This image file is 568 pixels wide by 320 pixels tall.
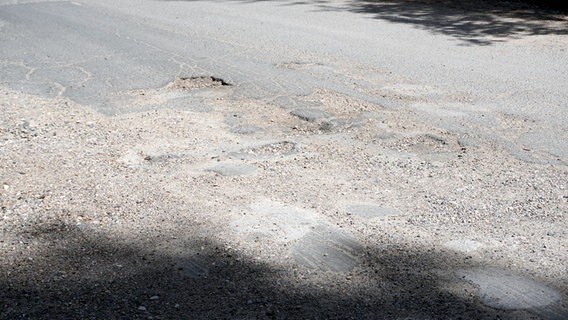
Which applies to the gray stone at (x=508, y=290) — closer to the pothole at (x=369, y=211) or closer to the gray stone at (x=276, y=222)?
the pothole at (x=369, y=211)

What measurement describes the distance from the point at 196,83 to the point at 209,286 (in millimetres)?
4699

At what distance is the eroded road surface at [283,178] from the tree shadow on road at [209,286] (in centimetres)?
1

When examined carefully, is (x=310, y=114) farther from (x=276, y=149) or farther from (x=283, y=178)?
(x=283, y=178)

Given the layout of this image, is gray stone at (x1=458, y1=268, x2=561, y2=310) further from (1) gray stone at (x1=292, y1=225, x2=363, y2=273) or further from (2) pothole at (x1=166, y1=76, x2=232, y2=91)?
(2) pothole at (x1=166, y1=76, x2=232, y2=91)

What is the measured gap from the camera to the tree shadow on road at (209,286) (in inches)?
145

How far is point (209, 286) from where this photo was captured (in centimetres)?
395

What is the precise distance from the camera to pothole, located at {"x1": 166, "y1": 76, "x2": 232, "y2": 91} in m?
8.24

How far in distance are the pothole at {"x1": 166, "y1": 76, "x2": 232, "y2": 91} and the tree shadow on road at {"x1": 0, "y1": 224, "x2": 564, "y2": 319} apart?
393 centimetres

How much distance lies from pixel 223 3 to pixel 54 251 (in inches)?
448

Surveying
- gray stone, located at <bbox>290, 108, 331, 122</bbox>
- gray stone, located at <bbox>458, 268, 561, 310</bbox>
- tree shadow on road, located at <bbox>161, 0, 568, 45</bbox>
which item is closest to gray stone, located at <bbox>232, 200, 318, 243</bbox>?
gray stone, located at <bbox>458, 268, 561, 310</bbox>

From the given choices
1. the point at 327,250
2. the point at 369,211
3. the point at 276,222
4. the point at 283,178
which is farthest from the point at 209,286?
the point at 283,178

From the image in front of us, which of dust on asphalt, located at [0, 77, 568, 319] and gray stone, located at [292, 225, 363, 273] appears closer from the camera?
dust on asphalt, located at [0, 77, 568, 319]

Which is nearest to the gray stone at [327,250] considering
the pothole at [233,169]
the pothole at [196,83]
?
the pothole at [233,169]

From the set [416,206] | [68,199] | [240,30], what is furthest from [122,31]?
[416,206]
